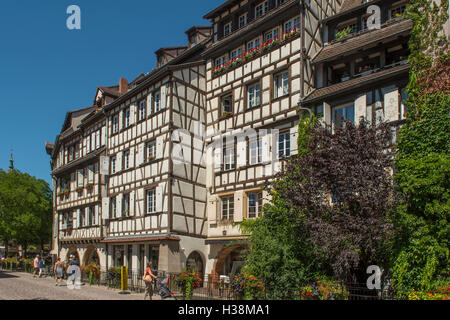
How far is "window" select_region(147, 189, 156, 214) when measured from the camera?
23.4m

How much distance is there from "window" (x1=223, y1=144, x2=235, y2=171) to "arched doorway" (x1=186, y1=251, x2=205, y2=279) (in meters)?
4.50

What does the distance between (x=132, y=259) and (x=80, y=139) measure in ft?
41.5

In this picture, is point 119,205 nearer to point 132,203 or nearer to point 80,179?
point 132,203

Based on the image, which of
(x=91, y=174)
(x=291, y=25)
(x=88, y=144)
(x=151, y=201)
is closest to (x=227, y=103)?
(x=291, y=25)

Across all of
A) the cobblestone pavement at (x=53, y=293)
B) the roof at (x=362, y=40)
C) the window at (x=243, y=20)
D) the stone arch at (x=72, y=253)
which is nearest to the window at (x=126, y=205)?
the cobblestone pavement at (x=53, y=293)

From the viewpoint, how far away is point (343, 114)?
719 inches

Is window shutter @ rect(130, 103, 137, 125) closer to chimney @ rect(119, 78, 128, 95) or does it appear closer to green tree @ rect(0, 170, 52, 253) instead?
chimney @ rect(119, 78, 128, 95)

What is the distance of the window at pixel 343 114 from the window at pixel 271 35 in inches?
208

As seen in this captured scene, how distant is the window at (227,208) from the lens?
72.8 feet

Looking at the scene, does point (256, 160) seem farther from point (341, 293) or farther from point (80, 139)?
point (80, 139)

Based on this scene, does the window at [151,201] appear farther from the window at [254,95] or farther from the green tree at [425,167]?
the green tree at [425,167]

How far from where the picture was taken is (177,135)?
75.6ft

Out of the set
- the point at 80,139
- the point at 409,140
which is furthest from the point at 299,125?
the point at 80,139

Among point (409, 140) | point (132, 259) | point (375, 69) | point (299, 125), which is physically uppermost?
point (375, 69)
